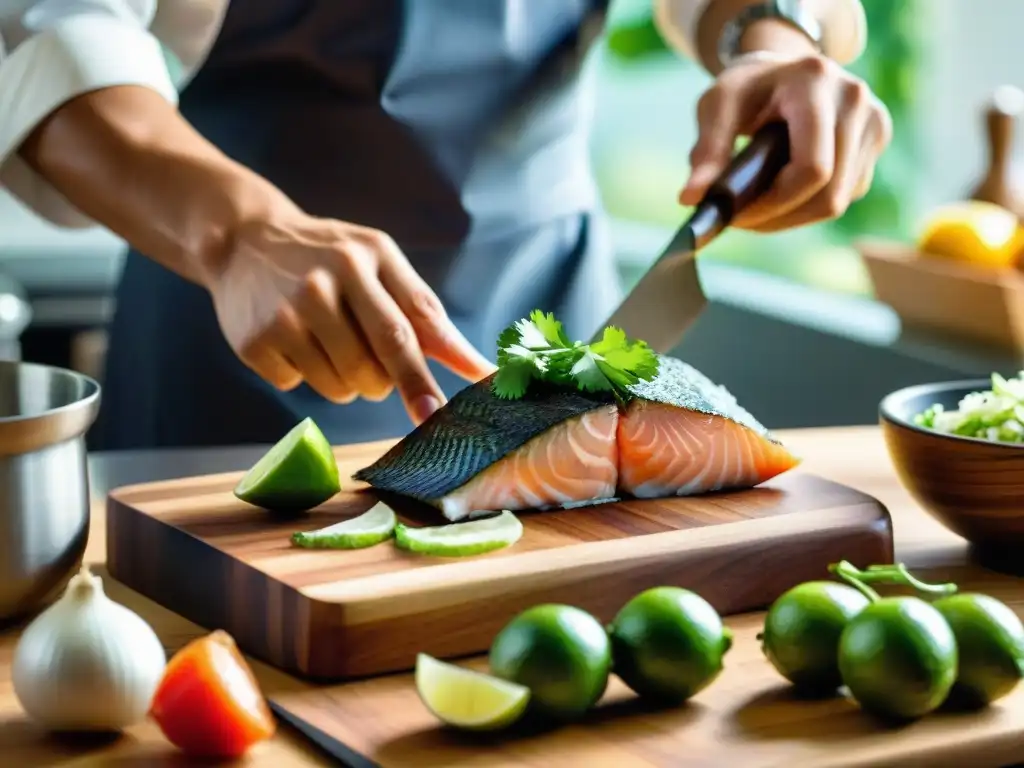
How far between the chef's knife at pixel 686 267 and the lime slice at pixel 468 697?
2.47ft

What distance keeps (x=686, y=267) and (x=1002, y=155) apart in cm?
154

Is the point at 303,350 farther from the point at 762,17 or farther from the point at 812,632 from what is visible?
the point at 762,17

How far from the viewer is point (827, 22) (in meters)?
2.55

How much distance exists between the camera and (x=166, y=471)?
2.04 metres

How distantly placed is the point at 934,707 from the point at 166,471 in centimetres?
118

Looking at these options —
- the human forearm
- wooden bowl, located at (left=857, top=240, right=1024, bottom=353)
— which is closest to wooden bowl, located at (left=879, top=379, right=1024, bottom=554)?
the human forearm

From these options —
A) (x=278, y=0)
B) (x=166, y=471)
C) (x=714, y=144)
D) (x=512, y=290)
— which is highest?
(x=278, y=0)

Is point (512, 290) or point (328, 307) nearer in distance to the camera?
point (328, 307)

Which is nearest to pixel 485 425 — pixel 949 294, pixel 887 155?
pixel 949 294

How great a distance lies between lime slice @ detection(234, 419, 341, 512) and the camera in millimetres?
1517

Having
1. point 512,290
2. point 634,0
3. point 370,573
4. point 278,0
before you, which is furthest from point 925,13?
point 370,573

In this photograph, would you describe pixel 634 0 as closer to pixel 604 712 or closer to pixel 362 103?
pixel 362 103

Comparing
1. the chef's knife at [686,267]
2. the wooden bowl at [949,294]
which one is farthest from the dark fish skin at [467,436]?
the wooden bowl at [949,294]

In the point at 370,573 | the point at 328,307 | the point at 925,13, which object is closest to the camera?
the point at 370,573
